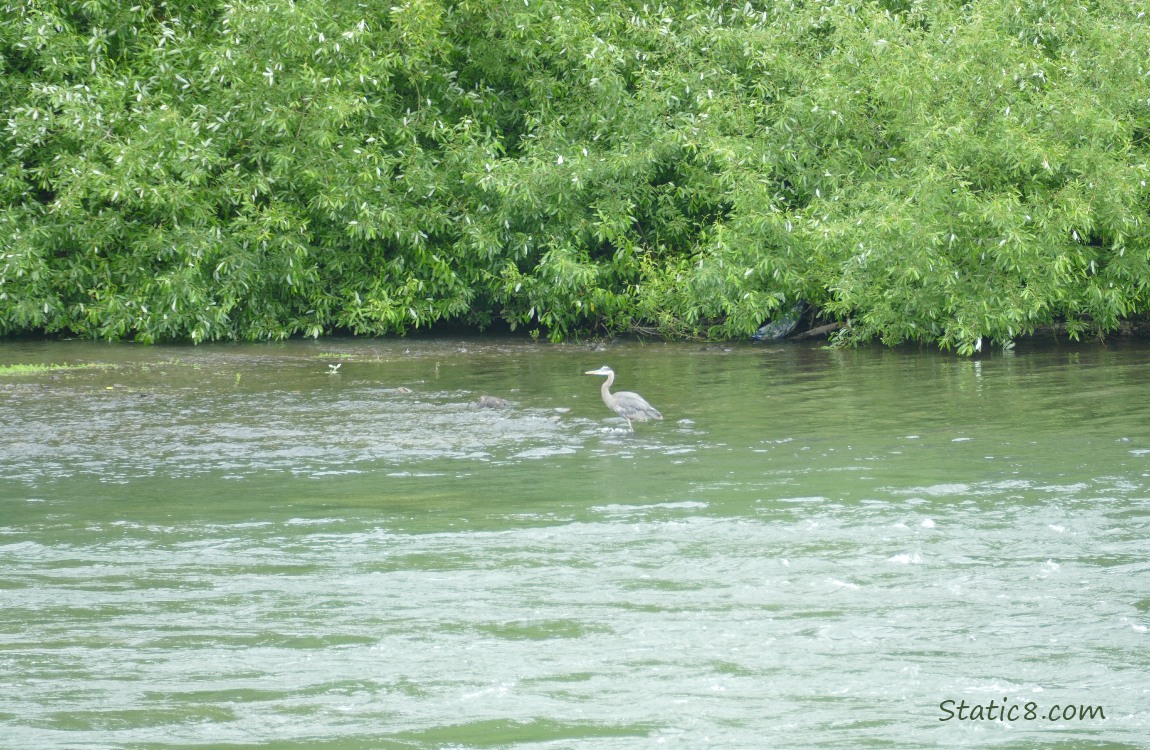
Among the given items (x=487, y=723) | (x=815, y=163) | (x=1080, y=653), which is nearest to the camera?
(x=487, y=723)

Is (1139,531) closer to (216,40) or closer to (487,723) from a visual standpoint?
(487,723)

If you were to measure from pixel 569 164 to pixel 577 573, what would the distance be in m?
15.1

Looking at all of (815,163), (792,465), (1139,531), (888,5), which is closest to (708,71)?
(815,163)

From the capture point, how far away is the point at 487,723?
586 cm

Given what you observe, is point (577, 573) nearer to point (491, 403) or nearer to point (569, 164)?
point (491, 403)

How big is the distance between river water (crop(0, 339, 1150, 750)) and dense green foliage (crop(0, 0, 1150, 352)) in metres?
5.76

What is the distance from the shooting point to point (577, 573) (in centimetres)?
815

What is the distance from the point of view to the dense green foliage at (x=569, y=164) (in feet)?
66.4

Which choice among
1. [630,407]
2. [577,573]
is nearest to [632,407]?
[630,407]

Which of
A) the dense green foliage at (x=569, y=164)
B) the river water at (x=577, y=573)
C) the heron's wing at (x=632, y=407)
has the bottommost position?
the river water at (x=577, y=573)

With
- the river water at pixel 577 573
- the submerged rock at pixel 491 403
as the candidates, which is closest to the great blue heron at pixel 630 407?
the river water at pixel 577 573

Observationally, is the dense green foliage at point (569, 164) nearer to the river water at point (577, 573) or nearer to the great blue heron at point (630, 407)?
the river water at point (577, 573)

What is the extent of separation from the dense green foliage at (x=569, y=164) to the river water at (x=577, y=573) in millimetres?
5763

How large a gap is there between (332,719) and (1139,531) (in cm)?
567
